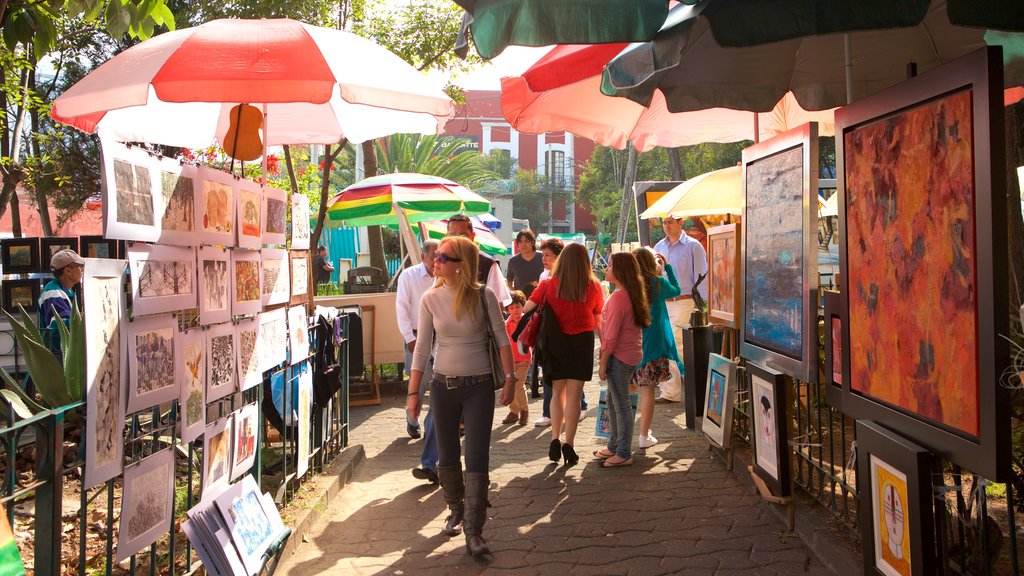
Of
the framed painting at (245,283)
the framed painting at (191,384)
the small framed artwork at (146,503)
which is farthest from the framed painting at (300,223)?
the small framed artwork at (146,503)

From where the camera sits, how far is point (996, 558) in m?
4.78

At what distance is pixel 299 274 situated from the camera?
686 centimetres

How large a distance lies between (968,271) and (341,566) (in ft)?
13.0

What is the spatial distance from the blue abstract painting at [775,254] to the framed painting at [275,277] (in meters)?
3.11

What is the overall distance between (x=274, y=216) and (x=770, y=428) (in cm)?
351

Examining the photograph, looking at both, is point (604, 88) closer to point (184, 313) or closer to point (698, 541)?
point (184, 313)

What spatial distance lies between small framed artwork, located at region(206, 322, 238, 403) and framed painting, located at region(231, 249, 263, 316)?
0.53 feet

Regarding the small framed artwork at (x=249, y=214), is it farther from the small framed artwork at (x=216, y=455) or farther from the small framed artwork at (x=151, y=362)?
the small framed artwork at (x=151, y=362)

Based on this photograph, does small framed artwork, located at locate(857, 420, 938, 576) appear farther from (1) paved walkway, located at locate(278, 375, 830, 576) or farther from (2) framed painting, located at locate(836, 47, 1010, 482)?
(1) paved walkway, located at locate(278, 375, 830, 576)

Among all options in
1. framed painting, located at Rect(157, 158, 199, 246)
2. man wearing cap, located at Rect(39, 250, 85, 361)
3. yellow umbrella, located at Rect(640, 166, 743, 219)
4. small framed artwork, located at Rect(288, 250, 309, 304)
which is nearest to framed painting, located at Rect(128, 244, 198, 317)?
framed painting, located at Rect(157, 158, 199, 246)

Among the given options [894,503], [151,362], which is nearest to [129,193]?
[151,362]

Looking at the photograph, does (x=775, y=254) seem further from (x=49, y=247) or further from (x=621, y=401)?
(x=49, y=247)

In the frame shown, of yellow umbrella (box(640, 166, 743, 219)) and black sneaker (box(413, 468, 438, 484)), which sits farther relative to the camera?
yellow umbrella (box(640, 166, 743, 219))

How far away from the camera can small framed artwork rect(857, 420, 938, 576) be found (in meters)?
3.56
